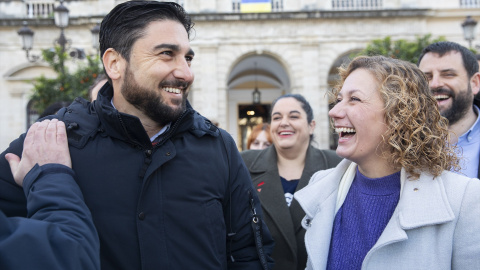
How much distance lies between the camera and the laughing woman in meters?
2.07

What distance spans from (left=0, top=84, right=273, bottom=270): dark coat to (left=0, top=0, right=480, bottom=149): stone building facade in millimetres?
16134

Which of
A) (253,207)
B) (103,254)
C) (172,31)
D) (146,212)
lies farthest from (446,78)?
(103,254)

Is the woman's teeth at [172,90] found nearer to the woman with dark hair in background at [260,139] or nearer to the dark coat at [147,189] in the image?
the dark coat at [147,189]

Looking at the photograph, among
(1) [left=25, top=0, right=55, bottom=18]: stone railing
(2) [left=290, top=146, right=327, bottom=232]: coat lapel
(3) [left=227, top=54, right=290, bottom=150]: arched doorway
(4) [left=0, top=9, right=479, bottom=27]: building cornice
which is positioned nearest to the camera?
(2) [left=290, top=146, right=327, bottom=232]: coat lapel

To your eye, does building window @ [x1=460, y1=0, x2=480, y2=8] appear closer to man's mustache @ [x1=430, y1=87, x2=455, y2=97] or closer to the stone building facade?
the stone building facade

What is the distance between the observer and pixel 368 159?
7.89 ft

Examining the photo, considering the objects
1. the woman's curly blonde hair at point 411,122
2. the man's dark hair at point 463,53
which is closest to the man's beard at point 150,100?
the woman's curly blonde hair at point 411,122

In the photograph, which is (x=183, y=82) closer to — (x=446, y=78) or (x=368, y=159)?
(x=368, y=159)

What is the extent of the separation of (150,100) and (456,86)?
2636mm

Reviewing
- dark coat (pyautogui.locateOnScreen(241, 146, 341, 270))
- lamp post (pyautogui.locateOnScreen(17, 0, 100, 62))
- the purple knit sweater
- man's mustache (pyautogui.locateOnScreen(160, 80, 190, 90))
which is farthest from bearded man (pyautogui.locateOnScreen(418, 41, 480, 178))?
lamp post (pyautogui.locateOnScreen(17, 0, 100, 62))

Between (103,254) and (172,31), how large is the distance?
45.4 inches

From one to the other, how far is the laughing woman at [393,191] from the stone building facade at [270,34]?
52.4 ft

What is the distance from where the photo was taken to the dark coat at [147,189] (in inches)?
77.2

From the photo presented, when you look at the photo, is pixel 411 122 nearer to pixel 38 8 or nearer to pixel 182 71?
pixel 182 71
